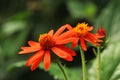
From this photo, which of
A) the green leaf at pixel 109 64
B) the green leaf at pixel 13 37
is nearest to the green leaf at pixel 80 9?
the green leaf at pixel 13 37

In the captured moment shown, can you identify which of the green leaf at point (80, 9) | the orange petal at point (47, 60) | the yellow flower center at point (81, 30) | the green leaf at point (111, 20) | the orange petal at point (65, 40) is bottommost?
the orange petal at point (47, 60)

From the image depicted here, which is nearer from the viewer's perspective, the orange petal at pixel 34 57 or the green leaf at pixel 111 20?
the orange petal at pixel 34 57

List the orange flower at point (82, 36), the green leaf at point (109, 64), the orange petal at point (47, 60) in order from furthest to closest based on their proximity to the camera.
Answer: the green leaf at point (109, 64) < the orange flower at point (82, 36) < the orange petal at point (47, 60)

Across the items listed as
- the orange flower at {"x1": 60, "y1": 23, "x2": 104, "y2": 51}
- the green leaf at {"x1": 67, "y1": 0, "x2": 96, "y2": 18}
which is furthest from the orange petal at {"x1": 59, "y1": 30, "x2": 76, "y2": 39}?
the green leaf at {"x1": 67, "y1": 0, "x2": 96, "y2": 18}

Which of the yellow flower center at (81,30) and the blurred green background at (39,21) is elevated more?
the blurred green background at (39,21)

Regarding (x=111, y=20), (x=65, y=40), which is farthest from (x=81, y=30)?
(x=111, y=20)

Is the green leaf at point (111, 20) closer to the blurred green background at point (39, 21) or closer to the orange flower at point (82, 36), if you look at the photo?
the blurred green background at point (39, 21)

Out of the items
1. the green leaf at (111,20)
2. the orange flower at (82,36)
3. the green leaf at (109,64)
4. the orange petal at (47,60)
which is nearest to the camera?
the orange petal at (47,60)

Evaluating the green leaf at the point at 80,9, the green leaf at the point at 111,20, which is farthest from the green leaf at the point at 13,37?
the green leaf at the point at 111,20

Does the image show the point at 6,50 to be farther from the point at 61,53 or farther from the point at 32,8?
the point at 61,53
